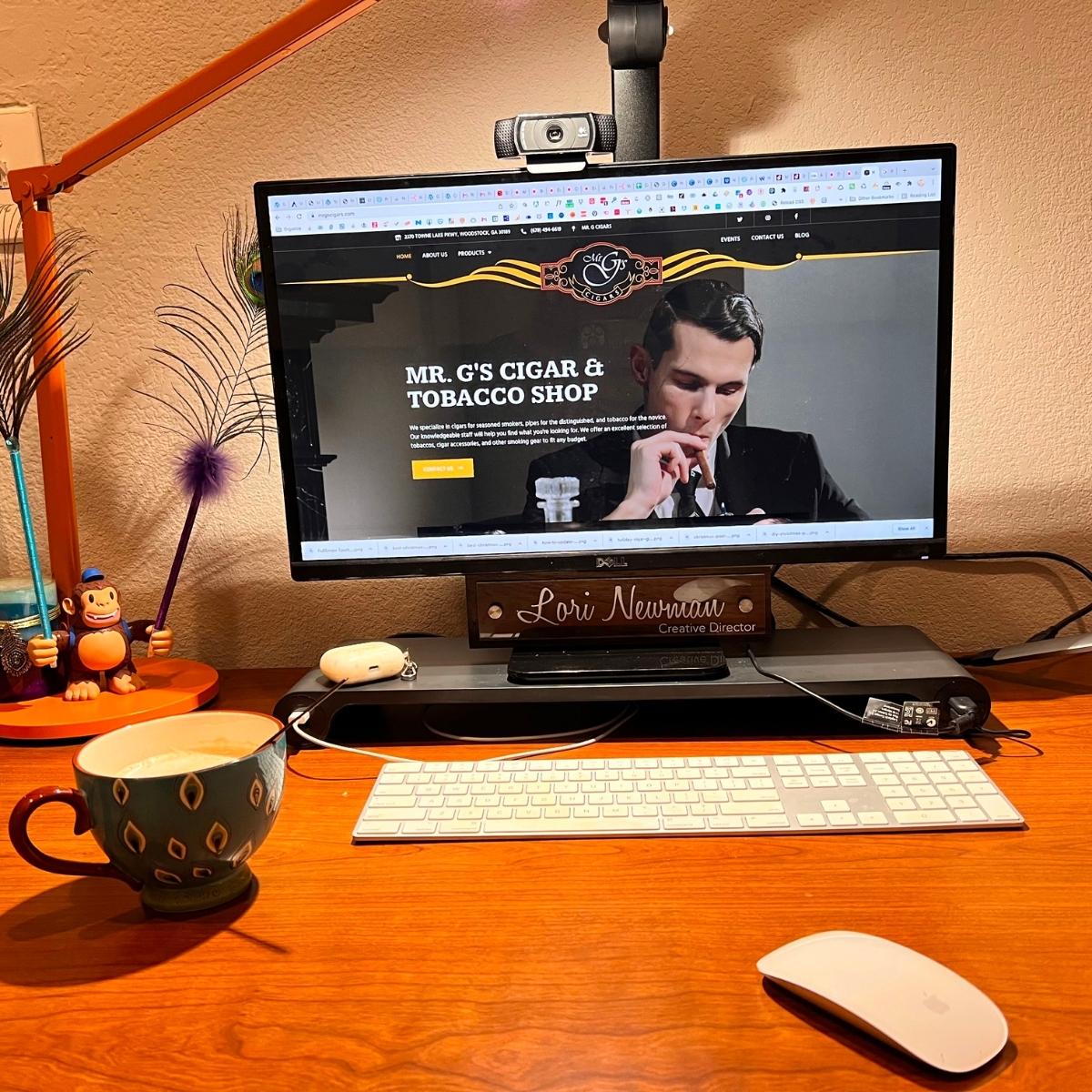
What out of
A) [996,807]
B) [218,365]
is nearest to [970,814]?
[996,807]

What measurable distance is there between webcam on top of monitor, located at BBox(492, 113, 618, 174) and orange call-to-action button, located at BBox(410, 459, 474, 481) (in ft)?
0.83

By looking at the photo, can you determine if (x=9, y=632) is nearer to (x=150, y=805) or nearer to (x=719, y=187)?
(x=150, y=805)

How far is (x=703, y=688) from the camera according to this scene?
80 cm

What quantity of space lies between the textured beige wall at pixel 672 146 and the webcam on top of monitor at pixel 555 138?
0.19 m

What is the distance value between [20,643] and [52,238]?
0.38 meters

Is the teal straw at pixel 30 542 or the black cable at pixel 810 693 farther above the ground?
the teal straw at pixel 30 542

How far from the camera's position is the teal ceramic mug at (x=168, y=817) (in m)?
0.53

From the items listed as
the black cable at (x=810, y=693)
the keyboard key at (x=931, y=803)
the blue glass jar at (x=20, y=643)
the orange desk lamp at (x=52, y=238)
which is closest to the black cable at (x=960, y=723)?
the black cable at (x=810, y=693)

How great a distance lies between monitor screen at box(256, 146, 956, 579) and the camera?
2.68 feet

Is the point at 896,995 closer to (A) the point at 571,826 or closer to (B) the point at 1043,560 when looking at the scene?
(A) the point at 571,826

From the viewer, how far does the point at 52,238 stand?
0.91 metres

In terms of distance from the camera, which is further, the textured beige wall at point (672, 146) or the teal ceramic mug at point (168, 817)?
the textured beige wall at point (672, 146)

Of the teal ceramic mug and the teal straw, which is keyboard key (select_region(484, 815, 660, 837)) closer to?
the teal ceramic mug

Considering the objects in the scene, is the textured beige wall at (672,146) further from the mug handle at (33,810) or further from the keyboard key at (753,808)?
the mug handle at (33,810)
